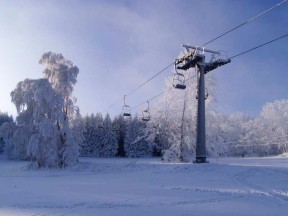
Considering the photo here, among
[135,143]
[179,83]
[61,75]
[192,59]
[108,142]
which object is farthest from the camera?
[108,142]

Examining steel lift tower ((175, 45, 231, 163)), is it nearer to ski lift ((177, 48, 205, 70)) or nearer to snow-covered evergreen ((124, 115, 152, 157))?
ski lift ((177, 48, 205, 70))

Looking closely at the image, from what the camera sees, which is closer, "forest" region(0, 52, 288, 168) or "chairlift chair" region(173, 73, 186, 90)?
"chairlift chair" region(173, 73, 186, 90)

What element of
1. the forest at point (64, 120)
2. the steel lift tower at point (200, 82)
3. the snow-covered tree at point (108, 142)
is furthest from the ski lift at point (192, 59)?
the snow-covered tree at point (108, 142)

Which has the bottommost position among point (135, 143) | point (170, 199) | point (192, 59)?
point (170, 199)

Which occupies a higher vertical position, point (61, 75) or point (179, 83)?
point (61, 75)

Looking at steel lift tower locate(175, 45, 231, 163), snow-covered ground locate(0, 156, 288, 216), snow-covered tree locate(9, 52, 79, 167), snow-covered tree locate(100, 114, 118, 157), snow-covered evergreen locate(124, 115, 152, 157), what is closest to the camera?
snow-covered ground locate(0, 156, 288, 216)

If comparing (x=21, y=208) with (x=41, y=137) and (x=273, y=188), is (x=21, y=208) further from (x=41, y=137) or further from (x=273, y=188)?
(x=41, y=137)

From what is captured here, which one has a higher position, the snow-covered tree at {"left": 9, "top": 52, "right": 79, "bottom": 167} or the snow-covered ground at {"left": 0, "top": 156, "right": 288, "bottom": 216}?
the snow-covered tree at {"left": 9, "top": 52, "right": 79, "bottom": 167}

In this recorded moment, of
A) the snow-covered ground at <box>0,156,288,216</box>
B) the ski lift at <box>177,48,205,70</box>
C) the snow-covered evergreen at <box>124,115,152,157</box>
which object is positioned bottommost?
the snow-covered ground at <box>0,156,288,216</box>

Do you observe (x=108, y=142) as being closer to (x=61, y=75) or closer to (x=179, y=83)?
(x=61, y=75)

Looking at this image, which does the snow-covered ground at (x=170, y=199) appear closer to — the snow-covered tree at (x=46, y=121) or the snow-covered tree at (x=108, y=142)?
the snow-covered tree at (x=46, y=121)

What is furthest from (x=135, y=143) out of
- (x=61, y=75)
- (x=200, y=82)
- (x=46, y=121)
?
(x=200, y=82)

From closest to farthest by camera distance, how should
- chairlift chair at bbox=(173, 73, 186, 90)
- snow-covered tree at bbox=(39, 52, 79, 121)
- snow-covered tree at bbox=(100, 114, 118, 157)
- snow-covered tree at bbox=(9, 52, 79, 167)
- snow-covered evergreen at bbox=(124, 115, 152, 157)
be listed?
chairlift chair at bbox=(173, 73, 186, 90)
snow-covered tree at bbox=(9, 52, 79, 167)
snow-covered tree at bbox=(39, 52, 79, 121)
snow-covered evergreen at bbox=(124, 115, 152, 157)
snow-covered tree at bbox=(100, 114, 118, 157)

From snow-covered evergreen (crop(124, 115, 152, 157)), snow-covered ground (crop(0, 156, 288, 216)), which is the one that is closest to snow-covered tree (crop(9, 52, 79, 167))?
snow-covered ground (crop(0, 156, 288, 216))
